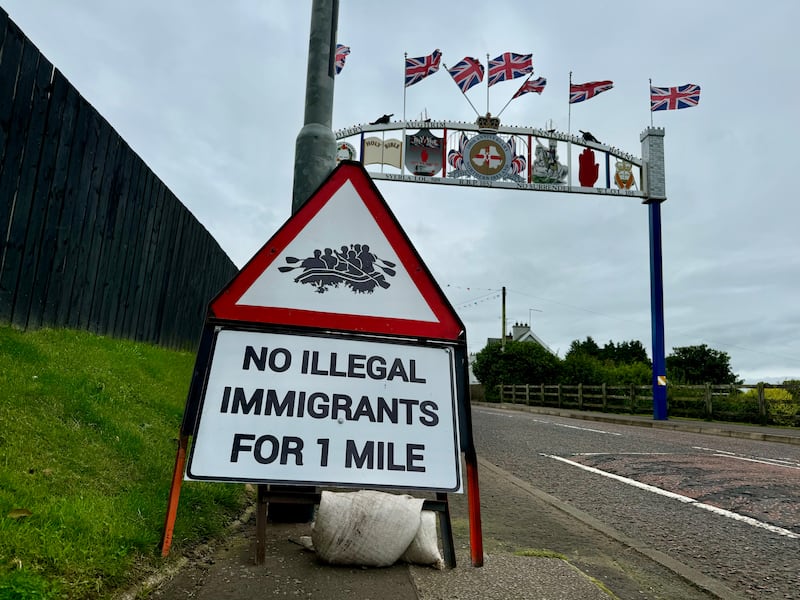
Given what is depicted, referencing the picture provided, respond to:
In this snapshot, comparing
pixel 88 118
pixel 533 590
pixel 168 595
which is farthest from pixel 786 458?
pixel 88 118

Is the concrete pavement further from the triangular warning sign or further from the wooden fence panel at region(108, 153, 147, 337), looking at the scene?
the wooden fence panel at region(108, 153, 147, 337)

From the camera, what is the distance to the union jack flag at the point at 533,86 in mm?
20188

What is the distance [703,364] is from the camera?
63.9 metres

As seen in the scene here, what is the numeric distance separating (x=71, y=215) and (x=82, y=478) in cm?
353

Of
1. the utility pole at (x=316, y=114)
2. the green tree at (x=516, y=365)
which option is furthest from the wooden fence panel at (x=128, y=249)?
the green tree at (x=516, y=365)

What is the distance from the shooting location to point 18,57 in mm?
4715

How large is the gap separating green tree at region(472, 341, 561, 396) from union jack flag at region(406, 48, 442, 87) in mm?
24617

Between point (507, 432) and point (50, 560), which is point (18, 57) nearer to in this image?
point (50, 560)

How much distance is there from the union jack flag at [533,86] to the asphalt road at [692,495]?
13.9m

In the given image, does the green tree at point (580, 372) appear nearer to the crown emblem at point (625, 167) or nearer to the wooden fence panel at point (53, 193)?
the crown emblem at point (625, 167)

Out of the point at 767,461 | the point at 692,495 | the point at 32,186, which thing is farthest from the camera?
the point at 767,461

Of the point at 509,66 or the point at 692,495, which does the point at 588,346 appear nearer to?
the point at 509,66

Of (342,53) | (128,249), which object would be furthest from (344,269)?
(342,53)

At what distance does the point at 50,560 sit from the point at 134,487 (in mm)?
975
